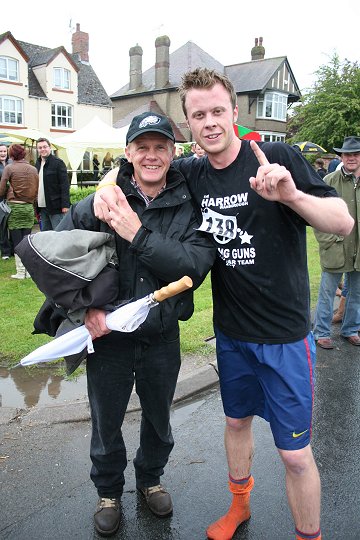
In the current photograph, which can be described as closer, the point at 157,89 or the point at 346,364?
the point at 346,364

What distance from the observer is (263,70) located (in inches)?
1494

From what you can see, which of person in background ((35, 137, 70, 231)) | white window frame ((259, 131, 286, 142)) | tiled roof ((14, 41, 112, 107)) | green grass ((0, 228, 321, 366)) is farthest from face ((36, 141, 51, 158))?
white window frame ((259, 131, 286, 142))

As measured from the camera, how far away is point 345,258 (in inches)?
195

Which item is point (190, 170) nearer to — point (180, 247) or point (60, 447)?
point (180, 247)

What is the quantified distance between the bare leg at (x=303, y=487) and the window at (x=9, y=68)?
31987 millimetres

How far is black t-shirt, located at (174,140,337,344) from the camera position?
205 centimetres

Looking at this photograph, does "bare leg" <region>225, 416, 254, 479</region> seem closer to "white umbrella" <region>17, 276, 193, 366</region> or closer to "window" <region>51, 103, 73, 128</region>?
"white umbrella" <region>17, 276, 193, 366</region>

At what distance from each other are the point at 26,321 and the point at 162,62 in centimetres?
3720

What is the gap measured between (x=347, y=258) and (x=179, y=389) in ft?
7.85

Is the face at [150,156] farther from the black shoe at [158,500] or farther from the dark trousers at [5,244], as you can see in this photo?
the dark trousers at [5,244]

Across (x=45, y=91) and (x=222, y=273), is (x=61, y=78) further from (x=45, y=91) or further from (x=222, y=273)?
(x=222, y=273)

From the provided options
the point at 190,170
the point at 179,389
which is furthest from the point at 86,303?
the point at 179,389

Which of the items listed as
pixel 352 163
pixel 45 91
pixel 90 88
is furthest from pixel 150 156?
pixel 90 88

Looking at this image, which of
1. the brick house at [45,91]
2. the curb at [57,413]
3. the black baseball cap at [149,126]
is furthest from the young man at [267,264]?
the brick house at [45,91]
